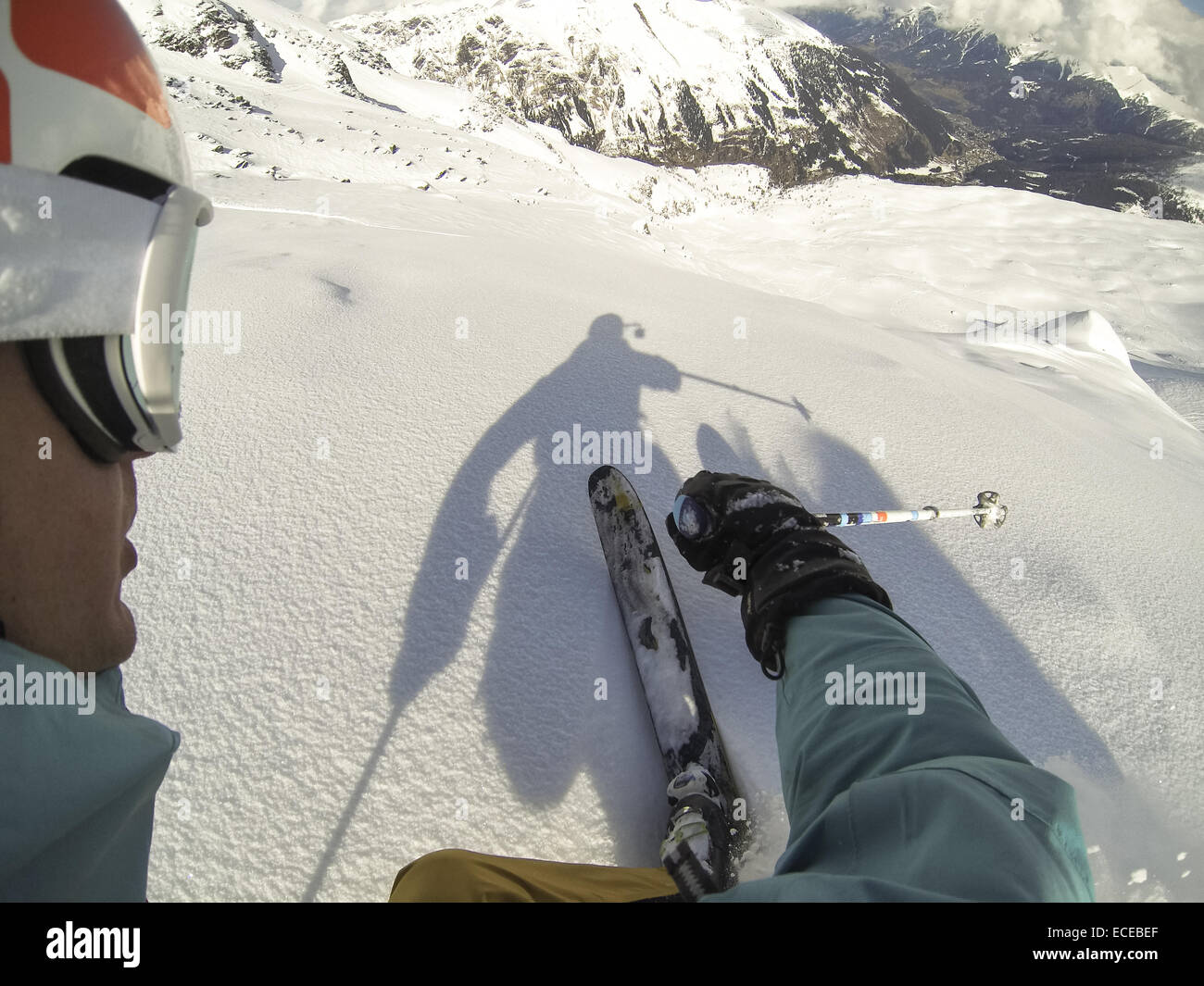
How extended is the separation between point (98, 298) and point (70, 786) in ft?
1.98

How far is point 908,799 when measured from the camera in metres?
0.81

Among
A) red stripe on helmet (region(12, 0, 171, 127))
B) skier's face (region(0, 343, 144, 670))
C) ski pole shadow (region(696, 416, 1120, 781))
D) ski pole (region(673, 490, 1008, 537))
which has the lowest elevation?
ski pole shadow (region(696, 416, 1120, 781))

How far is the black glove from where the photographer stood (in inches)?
60.7

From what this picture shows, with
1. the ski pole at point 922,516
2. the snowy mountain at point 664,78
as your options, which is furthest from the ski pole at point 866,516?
the snowy mountain at point 664,78

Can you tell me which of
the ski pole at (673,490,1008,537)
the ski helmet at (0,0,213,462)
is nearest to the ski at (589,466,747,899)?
the ski pole at (673,490,1008,537)

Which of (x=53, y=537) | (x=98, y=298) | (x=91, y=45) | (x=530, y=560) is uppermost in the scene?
(x=91, y=45)

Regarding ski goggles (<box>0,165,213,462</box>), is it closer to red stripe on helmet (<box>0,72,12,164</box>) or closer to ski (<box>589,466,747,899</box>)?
red stripe on helmet (<box>0,72,12,164</box>)

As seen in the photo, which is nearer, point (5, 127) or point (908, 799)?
point (5, 127)

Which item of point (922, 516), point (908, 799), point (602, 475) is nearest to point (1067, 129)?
point (922, 516)

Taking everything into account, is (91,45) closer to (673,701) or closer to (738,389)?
(673,701)

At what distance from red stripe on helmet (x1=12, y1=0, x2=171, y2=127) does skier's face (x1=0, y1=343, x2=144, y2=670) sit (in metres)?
0.41

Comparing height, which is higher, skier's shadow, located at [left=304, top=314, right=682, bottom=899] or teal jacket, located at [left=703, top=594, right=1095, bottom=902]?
teal jacket, located at [left=703, top=594, right=1095, bottom=902]
